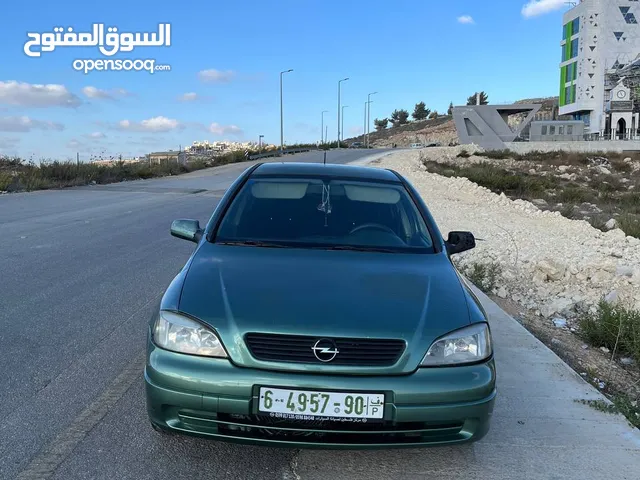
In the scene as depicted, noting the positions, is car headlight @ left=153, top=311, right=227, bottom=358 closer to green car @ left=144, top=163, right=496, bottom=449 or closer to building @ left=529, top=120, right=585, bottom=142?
green car @ left=144, top=163, right=496, bottom=449

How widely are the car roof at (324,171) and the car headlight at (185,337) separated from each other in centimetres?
199

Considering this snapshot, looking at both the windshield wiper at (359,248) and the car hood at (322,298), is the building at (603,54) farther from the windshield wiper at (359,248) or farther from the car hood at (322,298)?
the car hood at (322,298)

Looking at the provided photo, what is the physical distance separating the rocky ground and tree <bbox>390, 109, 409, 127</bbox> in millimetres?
140459

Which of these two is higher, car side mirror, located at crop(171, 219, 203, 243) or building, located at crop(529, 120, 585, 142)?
building, located at crop(529, 120, 585, 142)

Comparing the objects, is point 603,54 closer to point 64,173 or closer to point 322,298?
point 64,173

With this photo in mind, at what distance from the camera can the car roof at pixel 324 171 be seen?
4.68 metres

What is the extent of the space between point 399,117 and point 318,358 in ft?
512

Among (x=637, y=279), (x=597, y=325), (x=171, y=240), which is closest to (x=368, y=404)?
(x=597, y=325)

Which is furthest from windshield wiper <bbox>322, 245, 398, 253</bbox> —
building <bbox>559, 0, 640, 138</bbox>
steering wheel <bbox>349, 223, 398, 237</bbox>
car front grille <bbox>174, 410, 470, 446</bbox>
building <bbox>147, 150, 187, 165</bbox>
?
building <bbox>559, 0, 640, 138</bbox>

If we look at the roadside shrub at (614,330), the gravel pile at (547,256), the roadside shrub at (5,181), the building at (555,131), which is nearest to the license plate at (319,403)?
the roadside shrub at (614,330)

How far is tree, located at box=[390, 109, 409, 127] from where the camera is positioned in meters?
154

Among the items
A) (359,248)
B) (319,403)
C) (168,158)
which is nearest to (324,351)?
(319,403)

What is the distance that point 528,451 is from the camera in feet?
10.7

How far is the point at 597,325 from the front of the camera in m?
5.57
